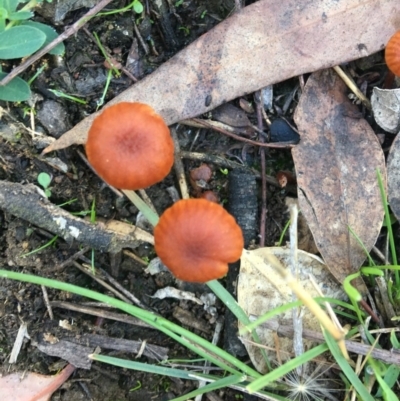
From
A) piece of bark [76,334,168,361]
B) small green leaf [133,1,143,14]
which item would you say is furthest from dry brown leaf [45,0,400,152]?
piece of bark [76,334,168,361]

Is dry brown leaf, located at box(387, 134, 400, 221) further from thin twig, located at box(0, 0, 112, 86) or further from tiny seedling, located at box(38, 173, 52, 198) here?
tiny seedling, located at box(38, 173, 52, 198)

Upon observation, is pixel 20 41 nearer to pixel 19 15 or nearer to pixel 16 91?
pixel 19 15

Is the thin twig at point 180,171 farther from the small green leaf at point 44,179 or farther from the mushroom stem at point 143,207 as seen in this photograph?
the small green leaf at point 44,179

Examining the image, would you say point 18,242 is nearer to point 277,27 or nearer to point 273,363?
point 273,363

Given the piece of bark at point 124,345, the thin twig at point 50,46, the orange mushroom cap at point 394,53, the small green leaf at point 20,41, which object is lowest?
the piece of bark at point 124,345

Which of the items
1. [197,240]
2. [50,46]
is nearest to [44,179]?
[50,46]

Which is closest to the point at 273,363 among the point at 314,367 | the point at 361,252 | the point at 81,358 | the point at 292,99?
the point at 314,367

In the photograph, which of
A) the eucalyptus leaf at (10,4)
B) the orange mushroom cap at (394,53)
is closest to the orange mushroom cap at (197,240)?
the orange mushroom cap at (394,53)
